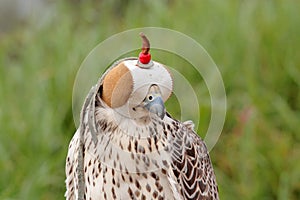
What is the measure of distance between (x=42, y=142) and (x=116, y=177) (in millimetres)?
2187

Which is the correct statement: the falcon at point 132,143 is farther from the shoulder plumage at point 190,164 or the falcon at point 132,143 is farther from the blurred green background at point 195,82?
the blurred green background at point 195,82

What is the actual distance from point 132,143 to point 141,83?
0.99ft

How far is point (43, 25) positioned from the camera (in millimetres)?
5719

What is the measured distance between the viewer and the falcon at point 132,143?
1.95 meters

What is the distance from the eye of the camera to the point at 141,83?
194cm

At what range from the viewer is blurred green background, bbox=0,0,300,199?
4.26m

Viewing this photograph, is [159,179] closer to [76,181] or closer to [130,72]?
[76,181]

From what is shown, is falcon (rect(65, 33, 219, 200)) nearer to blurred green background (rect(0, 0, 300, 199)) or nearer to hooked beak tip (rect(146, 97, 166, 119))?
hooked beak tip (rect(146, 97, 166, 119))

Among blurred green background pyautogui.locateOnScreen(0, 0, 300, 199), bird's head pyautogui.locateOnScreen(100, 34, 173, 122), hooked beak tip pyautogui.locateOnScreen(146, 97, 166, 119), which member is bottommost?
hooked beak tip pyautogui.locateOnScreen(146, 97, 166, 119)

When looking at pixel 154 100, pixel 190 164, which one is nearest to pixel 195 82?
pixel 190 164

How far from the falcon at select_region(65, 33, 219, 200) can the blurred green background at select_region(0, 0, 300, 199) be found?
1.52m

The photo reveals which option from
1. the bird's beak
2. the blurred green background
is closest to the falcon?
the bird's beak

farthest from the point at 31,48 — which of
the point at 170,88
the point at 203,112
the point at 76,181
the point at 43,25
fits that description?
the point at 170,88

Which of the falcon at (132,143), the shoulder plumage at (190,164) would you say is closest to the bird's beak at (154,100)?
the falcon at (132,143)
